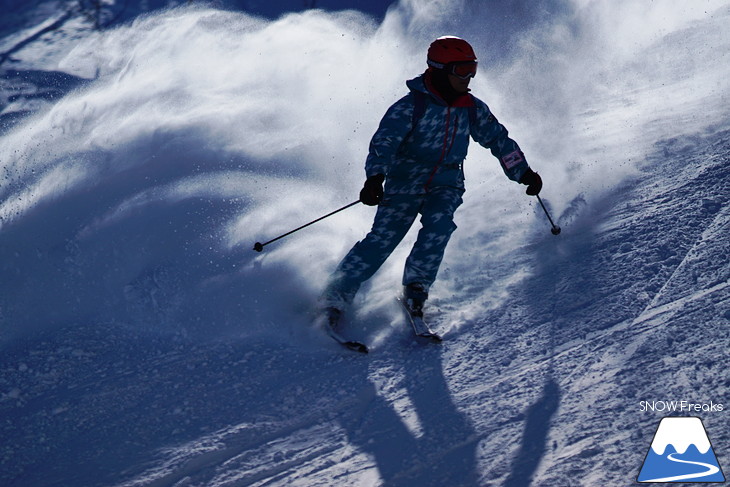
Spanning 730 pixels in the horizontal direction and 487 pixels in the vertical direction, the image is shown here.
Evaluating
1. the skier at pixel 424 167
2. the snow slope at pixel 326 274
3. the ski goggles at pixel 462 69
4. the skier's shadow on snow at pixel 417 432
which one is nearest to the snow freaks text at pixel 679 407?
the snow slope at pixel 326 274

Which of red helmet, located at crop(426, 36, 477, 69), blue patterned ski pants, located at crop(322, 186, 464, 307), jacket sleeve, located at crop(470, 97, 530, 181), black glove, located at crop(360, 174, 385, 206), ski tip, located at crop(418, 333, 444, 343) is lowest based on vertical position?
A: ski tip, located at crop(418, 333, 444, 343)

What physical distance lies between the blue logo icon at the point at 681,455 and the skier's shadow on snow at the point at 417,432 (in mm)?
740

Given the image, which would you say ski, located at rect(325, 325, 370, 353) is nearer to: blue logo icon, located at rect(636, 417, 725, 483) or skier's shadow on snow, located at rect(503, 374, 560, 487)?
skier's shadow on snow, located at rect(503, 374, 560, 487)

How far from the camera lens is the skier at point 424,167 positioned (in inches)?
161

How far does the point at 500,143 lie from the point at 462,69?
0.59 metres

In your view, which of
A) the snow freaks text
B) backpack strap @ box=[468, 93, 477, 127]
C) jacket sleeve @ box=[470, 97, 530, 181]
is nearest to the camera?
the snow freaks text

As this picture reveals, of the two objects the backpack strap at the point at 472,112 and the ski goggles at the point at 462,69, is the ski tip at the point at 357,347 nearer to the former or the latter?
the backpack strap at the point at 472,112

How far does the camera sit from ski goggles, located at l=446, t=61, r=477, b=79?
4.04 m

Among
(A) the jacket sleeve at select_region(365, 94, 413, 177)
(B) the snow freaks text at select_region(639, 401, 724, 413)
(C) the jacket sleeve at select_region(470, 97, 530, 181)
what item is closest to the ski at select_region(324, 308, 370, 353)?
(A) the jacket sleeve at select_region(365, 94, 413, 177)

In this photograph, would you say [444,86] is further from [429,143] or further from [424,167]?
[424,167]

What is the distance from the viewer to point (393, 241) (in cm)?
441

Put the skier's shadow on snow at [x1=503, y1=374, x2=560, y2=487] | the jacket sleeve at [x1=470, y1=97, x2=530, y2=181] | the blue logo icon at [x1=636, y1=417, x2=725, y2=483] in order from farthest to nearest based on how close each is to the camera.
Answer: the jacket sleeve at [x1=470, y1=97, x2=530, y2=181]
the skier's shadow on snow at [x1=503, y1=374, x2=560, y2=487]
the blue logo icon at [x1=636, y1=417, x2=725, y2=483]

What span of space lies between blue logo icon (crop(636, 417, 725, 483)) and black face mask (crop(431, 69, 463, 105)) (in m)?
1.93

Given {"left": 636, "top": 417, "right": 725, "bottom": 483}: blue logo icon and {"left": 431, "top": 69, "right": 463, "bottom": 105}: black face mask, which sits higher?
{"left": 431, "top": 69, "right": 463, "bottom": 105}: black face mask
